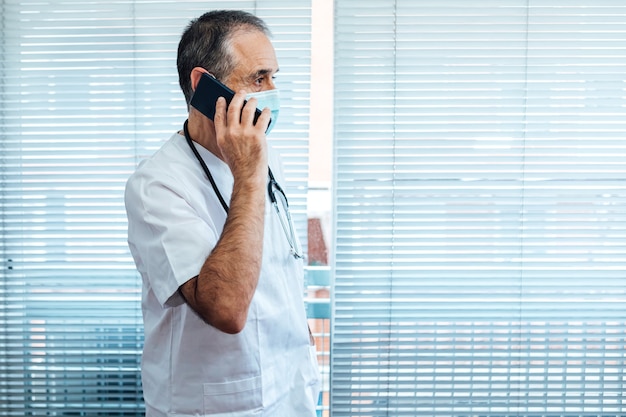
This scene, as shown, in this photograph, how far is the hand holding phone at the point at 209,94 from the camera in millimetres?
1269

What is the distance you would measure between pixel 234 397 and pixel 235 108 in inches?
23.6

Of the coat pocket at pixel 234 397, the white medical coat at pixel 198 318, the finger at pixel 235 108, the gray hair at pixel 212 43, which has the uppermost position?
the gray hair at pixel 212 43

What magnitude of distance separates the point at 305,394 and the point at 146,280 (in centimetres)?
46

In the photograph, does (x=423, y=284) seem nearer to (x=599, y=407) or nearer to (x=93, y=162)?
(x=599, y=407)

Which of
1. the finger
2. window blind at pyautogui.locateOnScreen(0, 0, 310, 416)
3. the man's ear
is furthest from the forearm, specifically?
window blind at pyautogui.locateOnScreen(0, 0, 310, 416)

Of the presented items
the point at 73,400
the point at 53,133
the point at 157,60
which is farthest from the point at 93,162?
the point at 73,400

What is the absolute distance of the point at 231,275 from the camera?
3.58 feet

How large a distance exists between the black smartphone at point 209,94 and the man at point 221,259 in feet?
0.11

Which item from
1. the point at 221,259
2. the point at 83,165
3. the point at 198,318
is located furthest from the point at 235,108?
the point at 83,165

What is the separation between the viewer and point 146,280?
50.6 inches

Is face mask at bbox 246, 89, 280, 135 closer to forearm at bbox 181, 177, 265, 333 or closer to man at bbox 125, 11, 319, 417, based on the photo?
man at bbox 125, 11, 319, 417

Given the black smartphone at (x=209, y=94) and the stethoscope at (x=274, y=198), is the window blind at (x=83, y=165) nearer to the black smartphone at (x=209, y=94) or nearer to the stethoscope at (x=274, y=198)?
the stethoscope at (x=274, y=198)

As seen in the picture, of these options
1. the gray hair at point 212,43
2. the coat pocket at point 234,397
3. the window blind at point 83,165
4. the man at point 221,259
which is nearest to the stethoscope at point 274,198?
the man at point 221,259

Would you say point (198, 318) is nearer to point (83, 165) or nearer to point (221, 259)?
point (221, 259)
